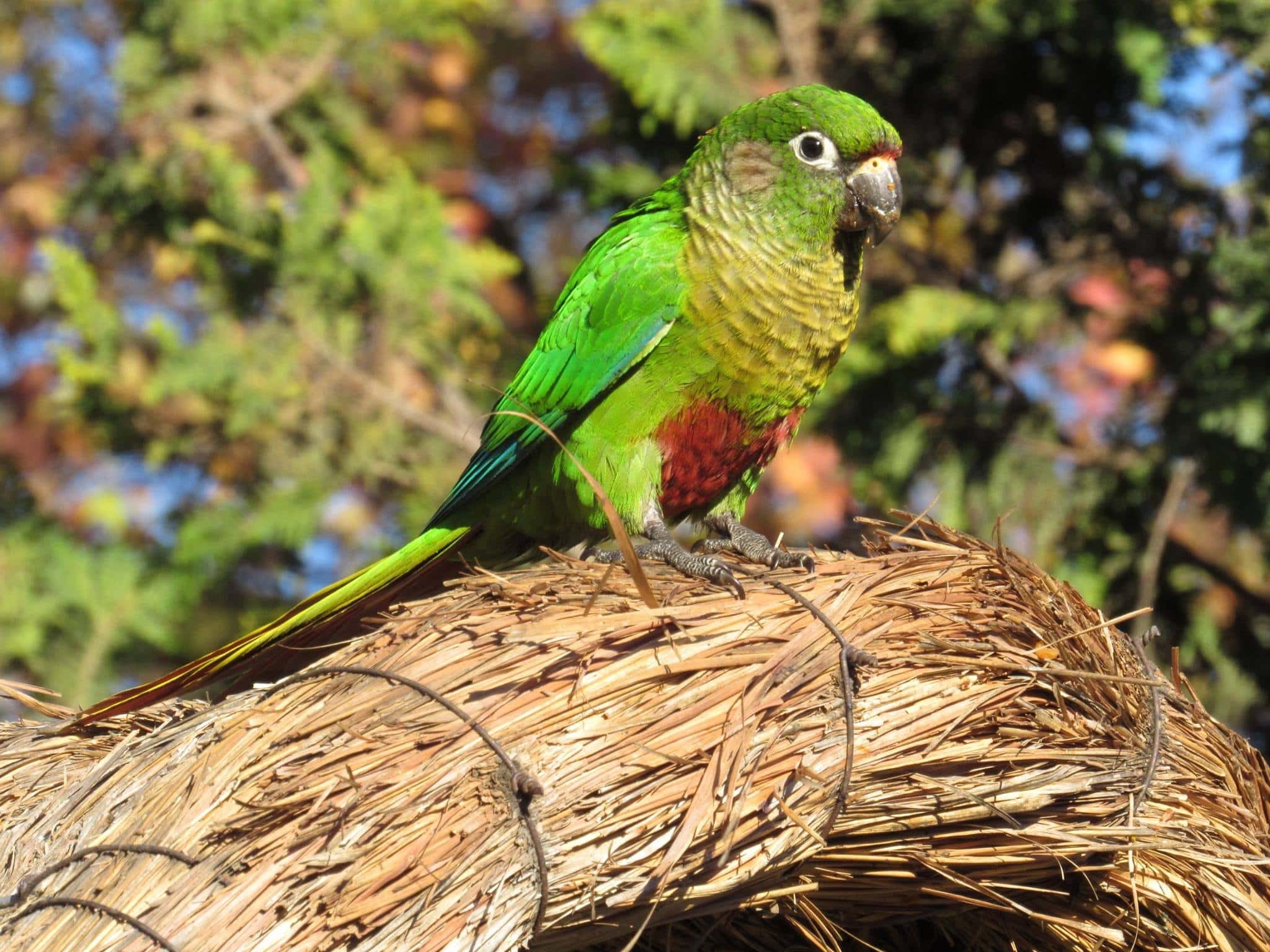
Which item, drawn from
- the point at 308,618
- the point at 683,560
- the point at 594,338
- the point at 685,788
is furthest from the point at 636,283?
the point at 685,788

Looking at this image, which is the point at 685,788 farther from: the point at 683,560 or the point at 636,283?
the point at 636,283

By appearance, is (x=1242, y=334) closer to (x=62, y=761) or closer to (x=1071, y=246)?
(x=1071, y=246)

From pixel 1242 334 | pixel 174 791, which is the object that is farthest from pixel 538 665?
pixel 1242 334

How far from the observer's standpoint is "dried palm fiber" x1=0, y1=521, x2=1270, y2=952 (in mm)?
1943

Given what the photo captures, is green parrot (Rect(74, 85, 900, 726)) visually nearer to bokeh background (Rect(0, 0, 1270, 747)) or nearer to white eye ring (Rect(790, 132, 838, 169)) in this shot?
white eye ring (Rect(790, 132, 838, 169))

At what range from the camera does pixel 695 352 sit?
2930 millimetres

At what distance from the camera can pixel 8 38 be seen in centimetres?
644

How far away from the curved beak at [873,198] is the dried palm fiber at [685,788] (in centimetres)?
101

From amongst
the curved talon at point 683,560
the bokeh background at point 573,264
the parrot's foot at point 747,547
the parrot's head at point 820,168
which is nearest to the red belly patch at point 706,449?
the parrot's foot at point 747,547

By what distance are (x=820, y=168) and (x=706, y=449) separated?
0.75m

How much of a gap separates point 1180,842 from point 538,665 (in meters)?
1.09

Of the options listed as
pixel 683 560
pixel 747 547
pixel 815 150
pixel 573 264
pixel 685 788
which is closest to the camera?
pixel 685 788

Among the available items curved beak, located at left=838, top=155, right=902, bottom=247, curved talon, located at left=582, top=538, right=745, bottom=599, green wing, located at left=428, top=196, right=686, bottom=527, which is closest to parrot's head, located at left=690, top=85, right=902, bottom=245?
curved beak, located at left=838, top=155, right=902, bottom=247

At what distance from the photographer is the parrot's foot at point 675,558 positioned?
229 centimetres
